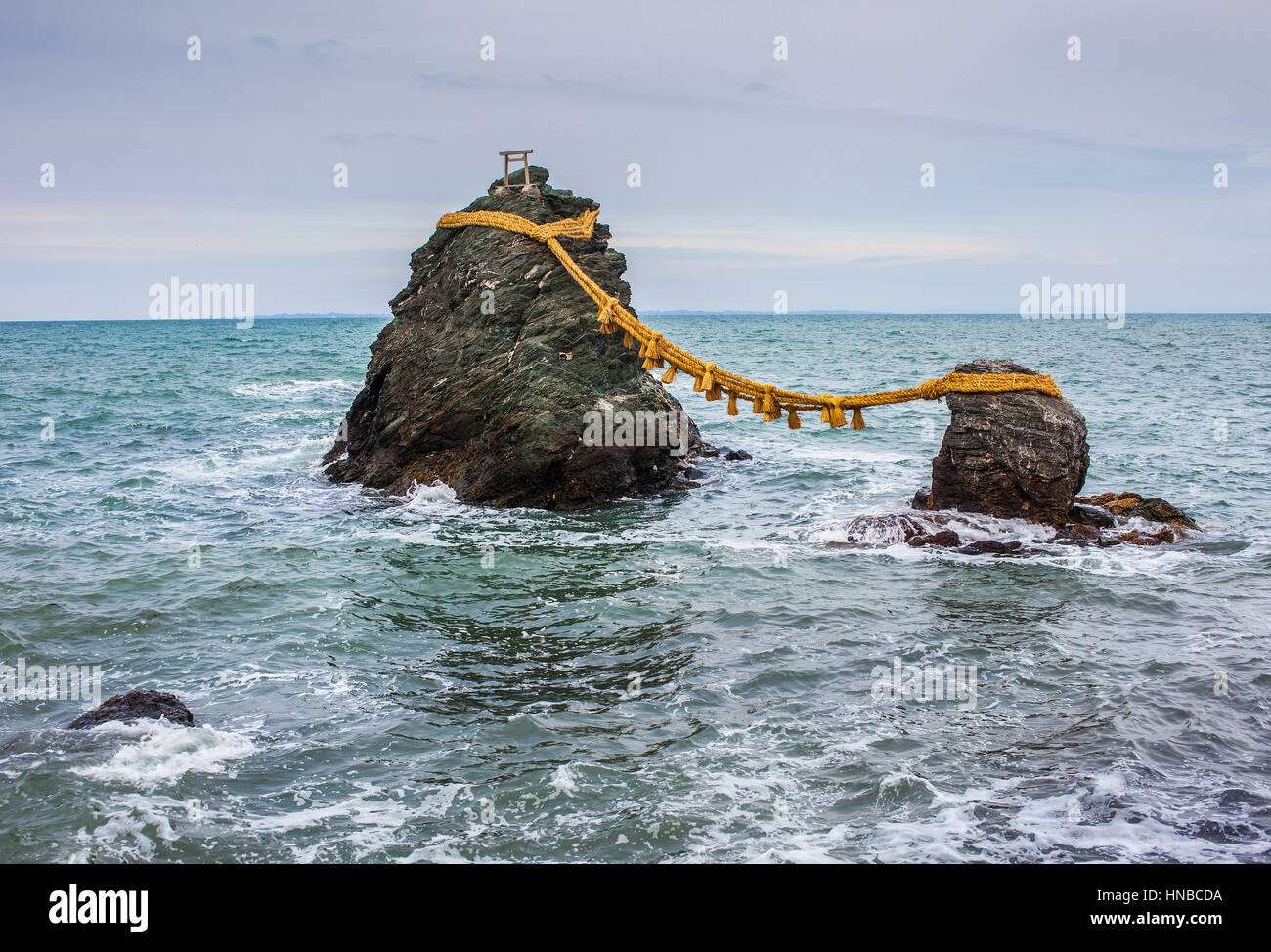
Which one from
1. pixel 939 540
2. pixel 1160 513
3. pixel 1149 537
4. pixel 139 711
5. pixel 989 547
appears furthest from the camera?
pixel 1160 513

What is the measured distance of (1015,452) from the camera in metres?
12.4

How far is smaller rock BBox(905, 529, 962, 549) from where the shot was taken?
12242 mm

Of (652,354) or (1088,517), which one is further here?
(652,354)

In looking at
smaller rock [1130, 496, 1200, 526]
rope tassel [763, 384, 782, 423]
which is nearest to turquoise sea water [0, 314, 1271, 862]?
smaller rock [1130, 496, 1200, 526]

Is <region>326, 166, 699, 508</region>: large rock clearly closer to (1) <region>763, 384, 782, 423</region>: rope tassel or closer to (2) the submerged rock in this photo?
(1) <region>763, 384, 782, 423</region>: rope tassel

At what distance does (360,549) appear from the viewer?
41.7 feet

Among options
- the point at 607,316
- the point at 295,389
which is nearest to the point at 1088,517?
the point at 607,316

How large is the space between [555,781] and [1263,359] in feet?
180

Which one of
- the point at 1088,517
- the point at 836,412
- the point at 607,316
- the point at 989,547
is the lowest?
the point at 989,547
